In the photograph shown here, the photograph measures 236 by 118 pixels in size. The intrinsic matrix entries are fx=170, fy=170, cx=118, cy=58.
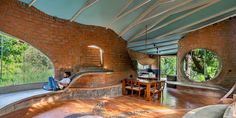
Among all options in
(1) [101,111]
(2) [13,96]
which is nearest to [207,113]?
(1) [101,111]

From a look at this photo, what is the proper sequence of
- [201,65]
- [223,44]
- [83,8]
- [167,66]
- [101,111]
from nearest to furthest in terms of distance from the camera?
[101,111] → [83,8] → [223,44] → [201,65] → [167,66]

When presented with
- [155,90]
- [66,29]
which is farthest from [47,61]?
[155,90]

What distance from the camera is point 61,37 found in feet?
18.7

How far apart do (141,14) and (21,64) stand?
421 centimetres

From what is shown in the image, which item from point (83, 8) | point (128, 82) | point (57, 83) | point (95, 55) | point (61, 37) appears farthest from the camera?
point (128, 82)

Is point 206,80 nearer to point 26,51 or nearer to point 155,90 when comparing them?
point 155,90

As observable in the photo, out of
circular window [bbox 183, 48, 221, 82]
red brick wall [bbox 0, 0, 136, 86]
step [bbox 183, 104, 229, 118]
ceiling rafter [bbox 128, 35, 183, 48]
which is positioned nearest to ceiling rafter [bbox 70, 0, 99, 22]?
red brick wall [bbox 0, 0, 136, 86]

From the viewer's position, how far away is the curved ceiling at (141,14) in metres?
5.05

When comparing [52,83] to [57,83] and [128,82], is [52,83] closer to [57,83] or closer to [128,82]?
[57,83]

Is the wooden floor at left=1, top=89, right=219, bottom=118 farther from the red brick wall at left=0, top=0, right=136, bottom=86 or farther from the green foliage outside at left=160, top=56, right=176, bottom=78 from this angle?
the green foliage outside at left=160, top=56, right=176, bottom=78

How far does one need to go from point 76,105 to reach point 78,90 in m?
0.93

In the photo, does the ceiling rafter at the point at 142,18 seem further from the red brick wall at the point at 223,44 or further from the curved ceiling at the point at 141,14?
the red brick wall at the point at 223,44

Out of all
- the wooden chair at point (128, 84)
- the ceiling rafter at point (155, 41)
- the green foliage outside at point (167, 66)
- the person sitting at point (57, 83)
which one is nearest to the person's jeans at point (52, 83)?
the person sitting at point (57, 83)

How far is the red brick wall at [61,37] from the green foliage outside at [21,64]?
32 cm
